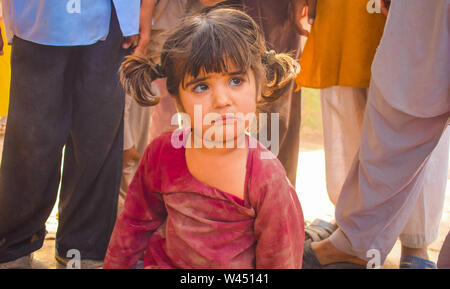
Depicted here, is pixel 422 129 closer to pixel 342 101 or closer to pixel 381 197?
pixel 381 197

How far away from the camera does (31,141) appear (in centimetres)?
202

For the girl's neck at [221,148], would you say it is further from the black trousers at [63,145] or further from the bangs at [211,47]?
the black trousers at [63,145]

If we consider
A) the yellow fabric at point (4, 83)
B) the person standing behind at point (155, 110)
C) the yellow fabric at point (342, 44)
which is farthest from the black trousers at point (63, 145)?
the yellow fabric at point (342, 44)

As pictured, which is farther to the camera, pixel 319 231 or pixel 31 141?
pixel 319 231

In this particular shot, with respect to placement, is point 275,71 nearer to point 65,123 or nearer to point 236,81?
point 236,81

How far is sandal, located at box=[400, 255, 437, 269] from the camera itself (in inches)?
88.0

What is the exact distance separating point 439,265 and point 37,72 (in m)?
1.55

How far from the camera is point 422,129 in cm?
191

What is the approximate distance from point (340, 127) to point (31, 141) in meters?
1.37

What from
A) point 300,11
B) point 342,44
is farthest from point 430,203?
point 300,11

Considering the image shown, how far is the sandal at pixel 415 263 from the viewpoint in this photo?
224 centimetres

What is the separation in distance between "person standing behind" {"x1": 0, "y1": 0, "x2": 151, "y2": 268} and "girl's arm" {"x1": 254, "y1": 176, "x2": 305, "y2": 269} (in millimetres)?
918

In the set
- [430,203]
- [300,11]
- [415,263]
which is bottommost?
[415,263]
